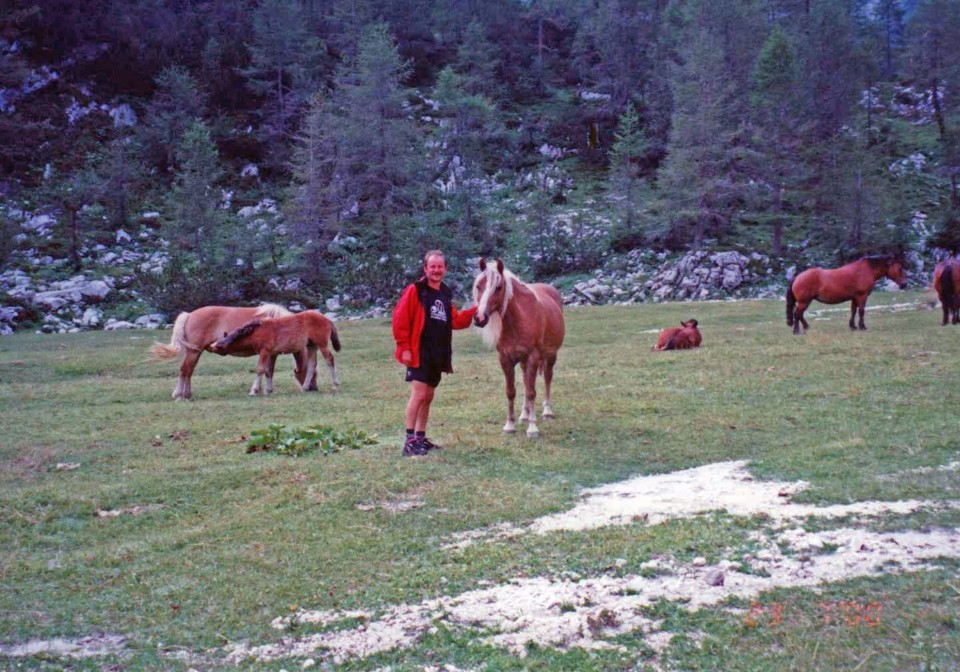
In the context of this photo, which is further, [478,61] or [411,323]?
[478,61]

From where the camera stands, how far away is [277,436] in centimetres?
930

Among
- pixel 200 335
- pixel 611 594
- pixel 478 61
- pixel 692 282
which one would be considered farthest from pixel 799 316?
pixel 478 61

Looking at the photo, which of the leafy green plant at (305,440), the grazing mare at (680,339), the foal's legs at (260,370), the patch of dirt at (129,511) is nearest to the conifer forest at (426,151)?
the foal's legs at (260,370)

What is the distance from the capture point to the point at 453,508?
656 centimetres

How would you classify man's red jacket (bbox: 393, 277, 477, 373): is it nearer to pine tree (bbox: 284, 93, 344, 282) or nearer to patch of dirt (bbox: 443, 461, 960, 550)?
patch of dirt (bbox: 443, 461, 960, 550)

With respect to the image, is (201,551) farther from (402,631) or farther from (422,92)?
(422,92)

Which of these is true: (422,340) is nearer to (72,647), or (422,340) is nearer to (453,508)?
(453,508)

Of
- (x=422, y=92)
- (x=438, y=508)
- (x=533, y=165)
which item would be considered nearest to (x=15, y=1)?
(x=422, y=92)

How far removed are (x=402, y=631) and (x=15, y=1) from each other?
6460 centimetres

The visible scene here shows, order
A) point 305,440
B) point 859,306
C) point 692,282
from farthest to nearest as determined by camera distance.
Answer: point 692,282 → point 859,306 → point 305,440

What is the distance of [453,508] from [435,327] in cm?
257

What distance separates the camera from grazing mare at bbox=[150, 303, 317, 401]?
14.1 m

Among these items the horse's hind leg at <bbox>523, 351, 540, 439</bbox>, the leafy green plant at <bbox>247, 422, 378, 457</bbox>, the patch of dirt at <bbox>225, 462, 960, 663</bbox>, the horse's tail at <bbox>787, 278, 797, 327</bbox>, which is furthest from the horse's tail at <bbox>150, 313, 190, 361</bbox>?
the horse's tail at <bbox>787, 278, 797, 327</bbox>

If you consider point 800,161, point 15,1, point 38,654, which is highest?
point 15,1
